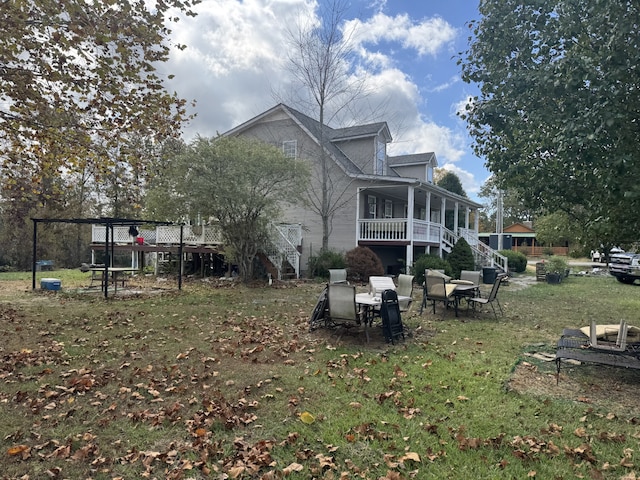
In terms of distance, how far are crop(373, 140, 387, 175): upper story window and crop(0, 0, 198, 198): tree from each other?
14.6 m

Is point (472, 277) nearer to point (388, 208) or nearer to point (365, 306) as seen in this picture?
point (365, 306)

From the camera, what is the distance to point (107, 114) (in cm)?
815

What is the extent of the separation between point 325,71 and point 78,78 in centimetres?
1300

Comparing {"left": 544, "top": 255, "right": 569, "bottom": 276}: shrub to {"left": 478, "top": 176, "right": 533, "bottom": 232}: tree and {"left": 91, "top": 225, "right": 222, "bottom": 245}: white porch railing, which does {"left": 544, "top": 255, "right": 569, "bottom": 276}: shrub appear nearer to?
{"left": 91, "top": 225, "right": 222, "bottom": 245}: white porch railing

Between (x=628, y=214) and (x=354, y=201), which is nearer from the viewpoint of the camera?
(x=628, y=214)

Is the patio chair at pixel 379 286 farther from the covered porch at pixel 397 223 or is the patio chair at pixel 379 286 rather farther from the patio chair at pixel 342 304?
the covered porch at pixel 397 223

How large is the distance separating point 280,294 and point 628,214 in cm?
940

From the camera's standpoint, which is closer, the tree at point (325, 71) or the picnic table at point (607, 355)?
the picnic table at point (607, 355)

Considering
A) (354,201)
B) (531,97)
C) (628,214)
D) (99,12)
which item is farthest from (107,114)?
(354,201)

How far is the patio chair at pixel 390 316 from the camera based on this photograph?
274 inches

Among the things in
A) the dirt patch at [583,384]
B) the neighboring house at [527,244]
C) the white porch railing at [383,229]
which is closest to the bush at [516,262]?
the white porch railing at [383,229]

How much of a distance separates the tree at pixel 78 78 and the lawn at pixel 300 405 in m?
3.62

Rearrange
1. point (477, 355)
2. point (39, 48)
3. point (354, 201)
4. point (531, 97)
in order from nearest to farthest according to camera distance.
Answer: point (531, 97), point (477, 355), point (39, 48), point (354, 201)

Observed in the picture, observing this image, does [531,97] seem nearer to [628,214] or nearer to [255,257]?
[628,214]
